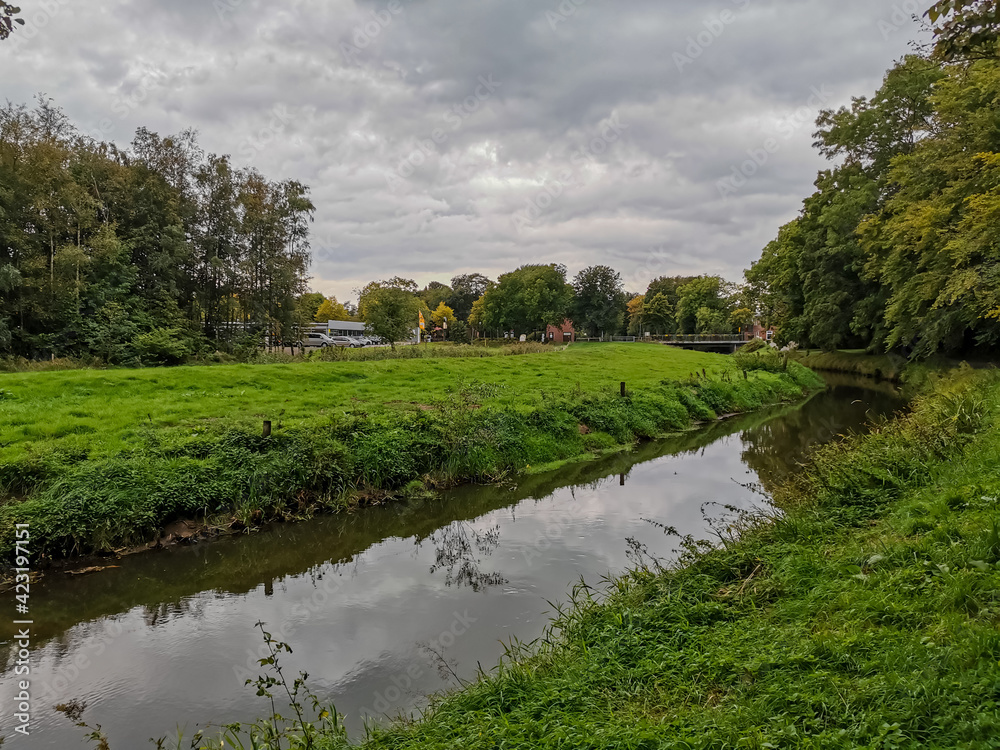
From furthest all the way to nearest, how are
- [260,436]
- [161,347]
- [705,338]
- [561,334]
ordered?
1. [561,334]
2. [705,338]
3. [161,347]
4. [260,436]

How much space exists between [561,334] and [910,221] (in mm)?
61261

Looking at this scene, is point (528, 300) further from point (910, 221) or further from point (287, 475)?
point (287, 475)

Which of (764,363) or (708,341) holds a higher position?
(708,341)

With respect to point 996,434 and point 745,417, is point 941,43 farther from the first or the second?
point 745,417

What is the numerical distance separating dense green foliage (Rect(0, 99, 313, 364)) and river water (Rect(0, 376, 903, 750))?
71.3 ft

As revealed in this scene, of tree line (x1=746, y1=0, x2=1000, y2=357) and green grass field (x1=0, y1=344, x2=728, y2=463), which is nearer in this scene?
green grass field (x1=0, y1=344, x2=728, y2=463)

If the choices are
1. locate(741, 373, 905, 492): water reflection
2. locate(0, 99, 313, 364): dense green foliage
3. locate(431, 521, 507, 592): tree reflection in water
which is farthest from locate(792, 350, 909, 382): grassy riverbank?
locate(0, 99, 313, 364): dense green foliage

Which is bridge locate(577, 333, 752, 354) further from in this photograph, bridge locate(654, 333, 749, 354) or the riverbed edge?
the riverbed edge

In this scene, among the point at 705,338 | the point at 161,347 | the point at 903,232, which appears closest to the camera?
the point at 903,232

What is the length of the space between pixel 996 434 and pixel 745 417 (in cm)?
1494

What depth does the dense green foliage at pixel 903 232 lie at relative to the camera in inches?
738

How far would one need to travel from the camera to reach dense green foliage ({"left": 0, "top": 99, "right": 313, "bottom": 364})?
2520cm

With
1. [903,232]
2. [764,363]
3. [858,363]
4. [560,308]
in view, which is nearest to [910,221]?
[903,232]

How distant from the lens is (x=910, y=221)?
70.9 feet
